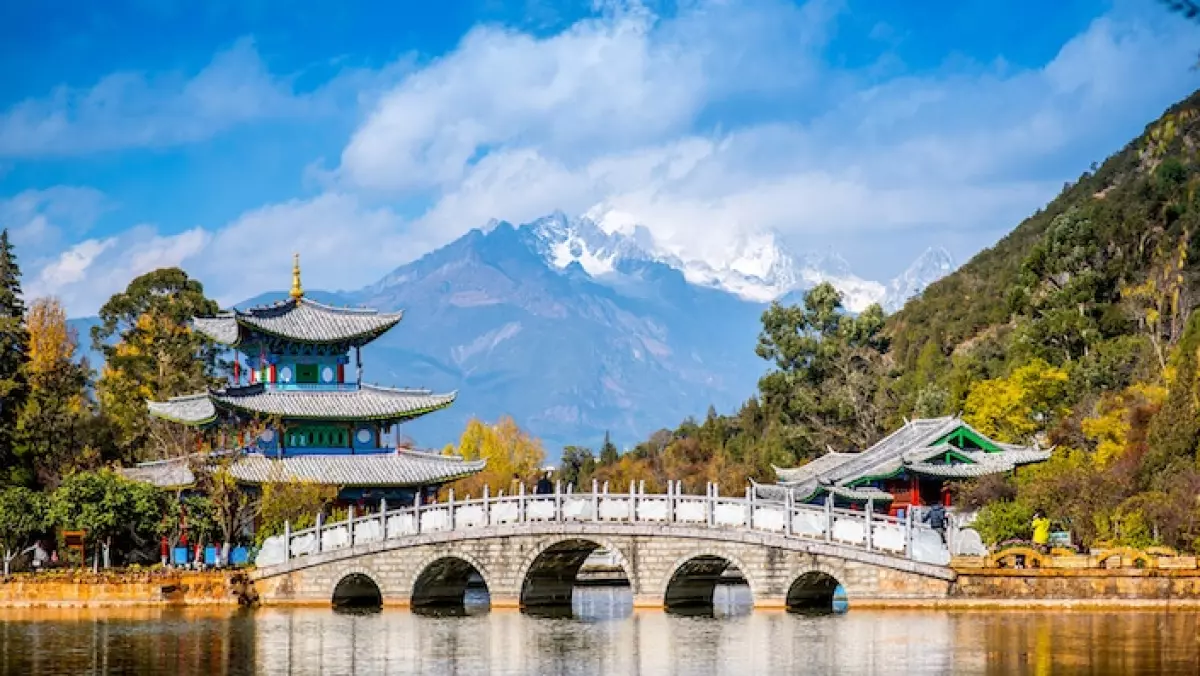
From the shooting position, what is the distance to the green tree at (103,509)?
4234 centimetres

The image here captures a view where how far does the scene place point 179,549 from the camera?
146 feet

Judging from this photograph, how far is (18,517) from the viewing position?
1688 inches

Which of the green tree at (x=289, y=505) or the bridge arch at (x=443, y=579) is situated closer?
the bridge arch at (x=443, y=579)

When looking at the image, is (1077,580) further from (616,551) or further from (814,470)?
(814,470)

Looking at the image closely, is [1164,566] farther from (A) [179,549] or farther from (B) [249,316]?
(B) [249,316]

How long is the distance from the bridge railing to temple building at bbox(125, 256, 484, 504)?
8.66 m

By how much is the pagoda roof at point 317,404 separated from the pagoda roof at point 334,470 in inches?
50.3

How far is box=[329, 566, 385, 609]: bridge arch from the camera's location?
3966 cm

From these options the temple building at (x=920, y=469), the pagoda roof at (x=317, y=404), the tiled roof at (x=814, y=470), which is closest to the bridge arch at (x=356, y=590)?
the pagoda roof at (x=317, y=404)

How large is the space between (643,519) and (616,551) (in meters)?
0.90

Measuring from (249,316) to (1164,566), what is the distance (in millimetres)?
29166

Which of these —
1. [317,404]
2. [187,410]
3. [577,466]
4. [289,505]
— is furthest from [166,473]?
[577,466]

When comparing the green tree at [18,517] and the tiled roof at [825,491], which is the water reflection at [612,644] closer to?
the green tree at [18,517]

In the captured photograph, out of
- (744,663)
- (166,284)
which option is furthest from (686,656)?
(166,284)
